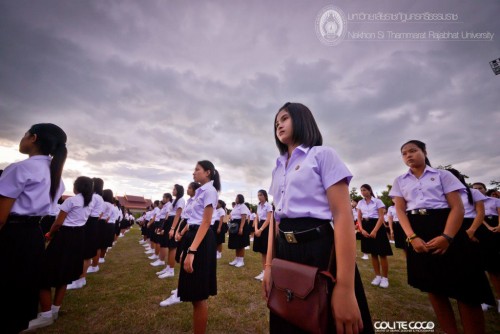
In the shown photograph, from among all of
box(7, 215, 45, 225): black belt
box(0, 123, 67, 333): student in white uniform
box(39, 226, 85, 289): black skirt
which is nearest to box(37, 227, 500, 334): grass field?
box(39, 226, 85, 289): black skirt

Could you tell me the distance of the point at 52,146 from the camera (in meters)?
2.71

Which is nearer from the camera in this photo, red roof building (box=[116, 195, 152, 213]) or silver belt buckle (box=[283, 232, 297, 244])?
silver belt buckle (box=[283, 232, 297, 244])

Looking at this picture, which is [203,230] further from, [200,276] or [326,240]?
[326,240]

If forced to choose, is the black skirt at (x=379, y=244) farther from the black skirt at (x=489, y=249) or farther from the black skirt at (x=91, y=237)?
the black skirt at (x=91, y=237)

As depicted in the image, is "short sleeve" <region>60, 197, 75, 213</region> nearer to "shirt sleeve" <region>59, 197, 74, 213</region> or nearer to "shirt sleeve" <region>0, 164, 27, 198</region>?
"shirt sleeve" <region>59, 197, 74, 213</region>

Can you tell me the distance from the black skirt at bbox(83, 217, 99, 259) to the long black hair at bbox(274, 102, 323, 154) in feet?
23.4

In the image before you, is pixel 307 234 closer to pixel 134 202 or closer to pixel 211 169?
pixel 211 169

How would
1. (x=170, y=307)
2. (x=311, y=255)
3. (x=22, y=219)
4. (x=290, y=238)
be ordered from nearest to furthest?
(x=311, y=255)
(x=290, y=238)
(x=22, y=219)
(x=170, y=307)

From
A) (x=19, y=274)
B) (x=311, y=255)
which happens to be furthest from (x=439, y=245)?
(x=19, y=274)

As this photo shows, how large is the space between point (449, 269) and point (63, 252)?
6169mm

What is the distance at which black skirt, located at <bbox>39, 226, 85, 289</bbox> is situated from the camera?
3.74 meters

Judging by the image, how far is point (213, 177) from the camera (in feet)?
12.7

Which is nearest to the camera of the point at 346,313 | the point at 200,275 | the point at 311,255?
the point at 346,313

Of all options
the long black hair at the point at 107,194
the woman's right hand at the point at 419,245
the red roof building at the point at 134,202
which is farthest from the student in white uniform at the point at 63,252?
the red roof building at the point at 134,202
